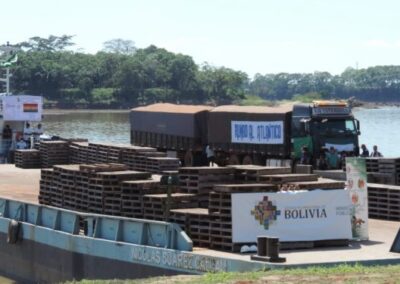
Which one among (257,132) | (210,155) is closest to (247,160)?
(257,132)

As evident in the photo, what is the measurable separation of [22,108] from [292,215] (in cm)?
2854

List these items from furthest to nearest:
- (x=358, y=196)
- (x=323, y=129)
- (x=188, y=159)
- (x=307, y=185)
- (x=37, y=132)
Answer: (x=37, y=132), (x=188, y=159), (x=323, y=129), (x=358, y=196), (x=307, y=185)

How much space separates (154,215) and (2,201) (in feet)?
20.5

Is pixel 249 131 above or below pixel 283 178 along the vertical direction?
above

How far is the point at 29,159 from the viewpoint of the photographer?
132 feet

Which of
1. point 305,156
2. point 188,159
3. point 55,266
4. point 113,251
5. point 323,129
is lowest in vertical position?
point 55,266

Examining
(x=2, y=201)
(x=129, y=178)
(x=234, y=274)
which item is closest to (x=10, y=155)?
(x=2, y=201)

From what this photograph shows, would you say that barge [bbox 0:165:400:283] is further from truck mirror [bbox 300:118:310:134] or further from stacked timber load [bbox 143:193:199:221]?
truck mirror [bbox 300:118:310:134]

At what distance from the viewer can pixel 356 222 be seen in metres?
20.1

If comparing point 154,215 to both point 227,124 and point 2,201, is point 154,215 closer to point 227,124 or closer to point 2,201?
point 2,201

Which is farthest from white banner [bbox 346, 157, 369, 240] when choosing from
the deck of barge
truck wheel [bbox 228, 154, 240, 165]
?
truck wheel [bbox 228, 154, 240, 165]

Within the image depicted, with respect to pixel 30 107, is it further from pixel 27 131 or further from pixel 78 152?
pixel 78 152

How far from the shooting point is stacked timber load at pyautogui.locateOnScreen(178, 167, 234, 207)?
68.1 feet

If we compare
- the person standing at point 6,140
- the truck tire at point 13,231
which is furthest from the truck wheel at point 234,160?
the truck tire at point 13,231
